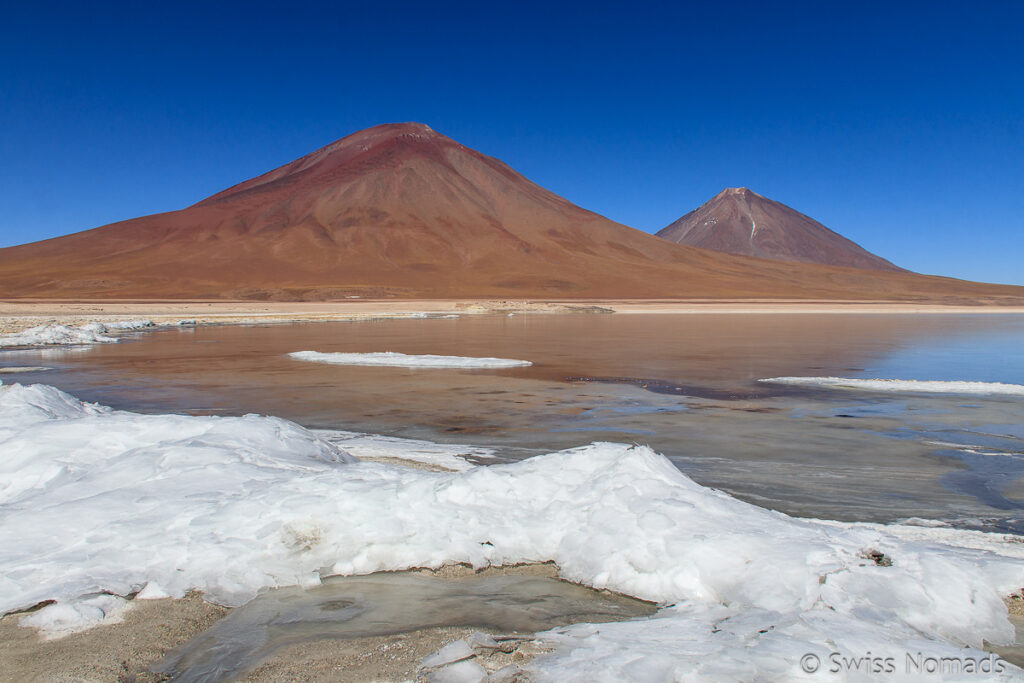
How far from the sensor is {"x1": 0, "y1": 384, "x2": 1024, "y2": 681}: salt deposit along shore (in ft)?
10.1

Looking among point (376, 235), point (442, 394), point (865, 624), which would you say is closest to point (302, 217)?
point (376, 235)

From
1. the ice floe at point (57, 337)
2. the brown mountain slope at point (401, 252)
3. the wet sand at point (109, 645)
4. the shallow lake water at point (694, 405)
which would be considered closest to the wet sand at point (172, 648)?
the wet sand at point (109, 645)

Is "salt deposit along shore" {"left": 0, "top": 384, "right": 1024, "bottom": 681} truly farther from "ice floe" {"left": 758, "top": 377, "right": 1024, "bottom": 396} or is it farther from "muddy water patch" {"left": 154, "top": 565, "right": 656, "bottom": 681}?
"ice floe" {"left": 758, "top": 377, "right": 1024, "bottom": 396}

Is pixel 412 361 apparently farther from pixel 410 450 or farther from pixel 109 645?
pixel 109 645

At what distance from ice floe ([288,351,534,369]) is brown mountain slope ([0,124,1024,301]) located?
2637 inches

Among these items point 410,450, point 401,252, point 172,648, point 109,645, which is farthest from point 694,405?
point 401,252

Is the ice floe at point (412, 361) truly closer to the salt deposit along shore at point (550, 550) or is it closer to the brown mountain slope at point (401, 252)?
the salt deposit along shore at point (550, 550)

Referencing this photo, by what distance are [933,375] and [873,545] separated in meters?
11.9

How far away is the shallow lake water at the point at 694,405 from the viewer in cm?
607

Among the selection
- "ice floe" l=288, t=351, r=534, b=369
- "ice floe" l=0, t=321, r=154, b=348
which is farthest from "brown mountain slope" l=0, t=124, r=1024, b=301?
"ice floe" l=288, t=351, r=534, b=369

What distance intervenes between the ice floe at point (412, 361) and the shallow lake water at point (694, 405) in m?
Result: 0.67

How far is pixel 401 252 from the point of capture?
12094cm

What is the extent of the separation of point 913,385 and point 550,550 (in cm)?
997

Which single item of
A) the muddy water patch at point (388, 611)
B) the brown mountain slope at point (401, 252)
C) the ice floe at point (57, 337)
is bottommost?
the muddy water patch at point (388, 611)
